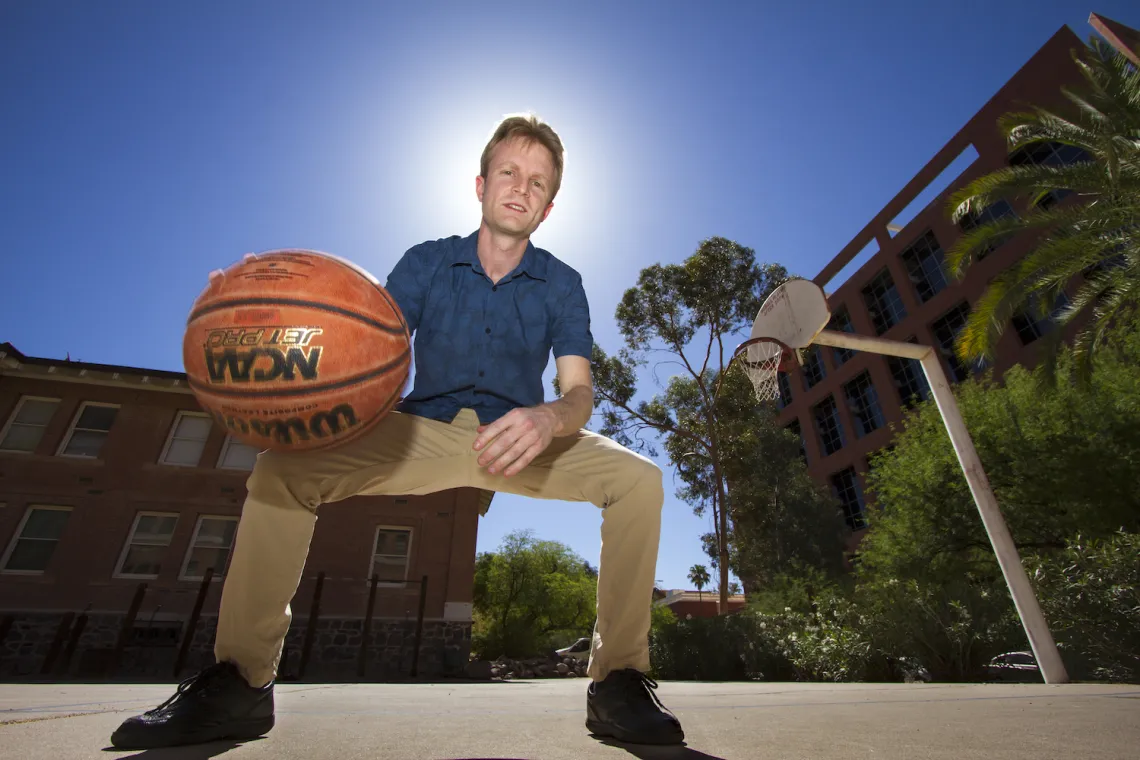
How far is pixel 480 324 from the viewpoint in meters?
2.52

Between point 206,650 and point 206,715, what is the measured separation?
16.0 m

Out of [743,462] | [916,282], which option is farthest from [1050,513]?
[916,282]

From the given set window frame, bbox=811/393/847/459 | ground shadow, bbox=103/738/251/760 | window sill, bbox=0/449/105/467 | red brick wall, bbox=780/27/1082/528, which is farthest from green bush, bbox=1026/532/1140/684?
window frame, bbox=811/393/847/459

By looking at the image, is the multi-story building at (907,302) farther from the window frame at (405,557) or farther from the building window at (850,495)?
the window frame at (405,557)

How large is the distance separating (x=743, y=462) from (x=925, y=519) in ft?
23.2

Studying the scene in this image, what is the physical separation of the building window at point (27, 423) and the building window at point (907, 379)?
35758 mm

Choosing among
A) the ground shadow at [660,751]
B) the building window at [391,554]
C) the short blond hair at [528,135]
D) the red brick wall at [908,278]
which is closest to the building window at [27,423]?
the building window at [391,554]

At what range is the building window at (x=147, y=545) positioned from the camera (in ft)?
46.8

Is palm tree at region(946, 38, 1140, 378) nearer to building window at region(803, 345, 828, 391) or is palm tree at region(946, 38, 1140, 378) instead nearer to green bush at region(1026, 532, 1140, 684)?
green bush at region(1026, 532, 1140, 684)

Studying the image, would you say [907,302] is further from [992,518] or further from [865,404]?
[992,518]

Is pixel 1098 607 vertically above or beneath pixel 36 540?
beneath

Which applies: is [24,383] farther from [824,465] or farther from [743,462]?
[824,465]

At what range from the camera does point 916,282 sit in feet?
102

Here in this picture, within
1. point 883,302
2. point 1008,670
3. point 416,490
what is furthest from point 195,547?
point 883,302
